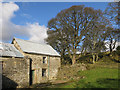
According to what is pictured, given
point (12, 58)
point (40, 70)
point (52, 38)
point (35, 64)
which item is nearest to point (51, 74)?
point (40, 70)

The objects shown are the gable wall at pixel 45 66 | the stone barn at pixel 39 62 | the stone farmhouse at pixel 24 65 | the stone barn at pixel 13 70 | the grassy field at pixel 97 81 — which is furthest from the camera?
the gable wall at pixel 45 66

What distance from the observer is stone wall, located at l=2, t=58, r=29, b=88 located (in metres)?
11.9

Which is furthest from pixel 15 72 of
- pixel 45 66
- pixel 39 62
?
pixel 45 66

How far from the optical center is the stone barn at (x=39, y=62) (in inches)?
626

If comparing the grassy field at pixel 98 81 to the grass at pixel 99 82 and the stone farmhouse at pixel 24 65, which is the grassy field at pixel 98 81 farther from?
the stone farmhouse at pixel 24 65

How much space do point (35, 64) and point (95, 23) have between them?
590 inches

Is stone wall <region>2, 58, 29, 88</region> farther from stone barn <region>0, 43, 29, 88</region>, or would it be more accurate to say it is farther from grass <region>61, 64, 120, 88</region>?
grass <region>61, 64, 120, 88</region>

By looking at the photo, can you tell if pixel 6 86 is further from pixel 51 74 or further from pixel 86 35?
pixel 86 35

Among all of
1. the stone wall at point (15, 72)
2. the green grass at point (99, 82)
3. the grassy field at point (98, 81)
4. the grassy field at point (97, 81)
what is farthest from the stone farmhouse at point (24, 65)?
the green grass at point (99, 82)

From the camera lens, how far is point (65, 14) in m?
22.9

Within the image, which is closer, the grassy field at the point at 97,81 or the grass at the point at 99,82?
the grass at the point at 99,82

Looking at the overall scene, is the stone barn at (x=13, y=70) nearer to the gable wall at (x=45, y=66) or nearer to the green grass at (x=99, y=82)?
the gable wall at (x=45, y=66)

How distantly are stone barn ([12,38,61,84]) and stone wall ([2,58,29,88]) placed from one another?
1415 mm

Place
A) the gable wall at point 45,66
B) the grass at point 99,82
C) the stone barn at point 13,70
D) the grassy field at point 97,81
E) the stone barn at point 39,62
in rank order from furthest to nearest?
the gable wall at point 45,66
the stone barn at point 39,62
the stone barn at point 13,70
the grassy field at point 97,81
the grass at point 99,82
